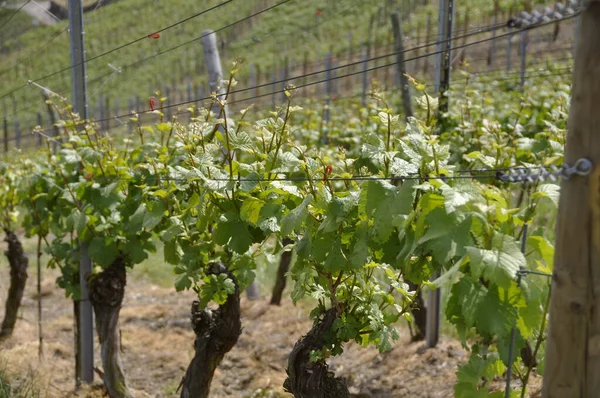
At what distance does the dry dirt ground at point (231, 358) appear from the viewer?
5406 mm

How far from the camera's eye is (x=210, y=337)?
4.31m

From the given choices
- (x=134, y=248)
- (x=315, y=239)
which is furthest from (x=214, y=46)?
(x=315, y=239)

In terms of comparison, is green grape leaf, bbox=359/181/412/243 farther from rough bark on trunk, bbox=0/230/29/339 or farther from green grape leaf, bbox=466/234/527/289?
rough bark on trunk, bbox=0/230/29/339

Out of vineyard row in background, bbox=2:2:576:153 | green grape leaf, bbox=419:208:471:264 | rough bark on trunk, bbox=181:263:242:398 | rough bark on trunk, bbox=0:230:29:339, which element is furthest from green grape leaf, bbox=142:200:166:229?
vineyard row in background, bbox=2:2:576:153

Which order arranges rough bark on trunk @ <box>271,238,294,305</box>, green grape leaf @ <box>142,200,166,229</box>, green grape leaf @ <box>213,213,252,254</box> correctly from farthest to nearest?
rough bark on trunk @ <box>271,238,294,305</box> → green grape leaf @ <box>142,200,166,229</box> → green grape leaf @ <box>213,213,252,254</box>

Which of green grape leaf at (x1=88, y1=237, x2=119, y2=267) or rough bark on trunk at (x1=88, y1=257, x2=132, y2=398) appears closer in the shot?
green grape leaf at (x1=88, y1=237, x2=119, y2=267)

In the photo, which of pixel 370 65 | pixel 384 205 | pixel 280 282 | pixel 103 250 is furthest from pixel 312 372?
pixel 370 65

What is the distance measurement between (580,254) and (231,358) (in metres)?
4.84

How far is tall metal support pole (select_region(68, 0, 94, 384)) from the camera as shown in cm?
543

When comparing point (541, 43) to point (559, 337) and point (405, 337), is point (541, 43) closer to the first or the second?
point (405, 337)

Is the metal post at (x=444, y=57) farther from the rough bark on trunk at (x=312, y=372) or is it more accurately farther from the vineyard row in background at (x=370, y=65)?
the vineyard row in background at (x=370, y=65)

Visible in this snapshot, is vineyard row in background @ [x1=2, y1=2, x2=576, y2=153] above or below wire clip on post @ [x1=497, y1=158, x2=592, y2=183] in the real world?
above

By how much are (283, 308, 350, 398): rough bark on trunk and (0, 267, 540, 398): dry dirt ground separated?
1.81 meters

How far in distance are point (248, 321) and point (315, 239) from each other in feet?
15.4
